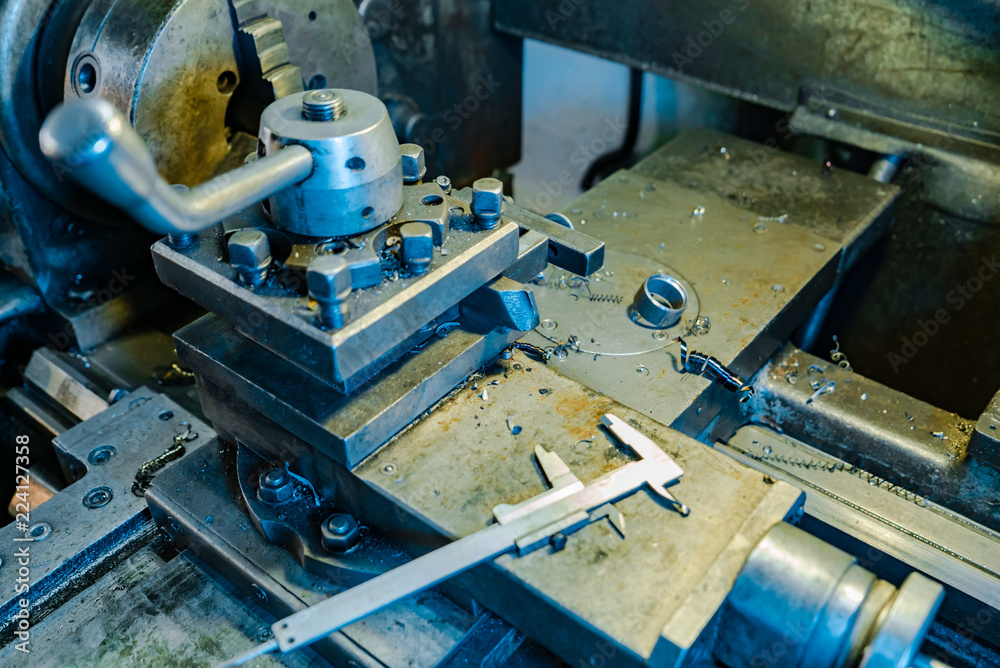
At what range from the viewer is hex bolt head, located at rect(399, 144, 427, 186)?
1.08m

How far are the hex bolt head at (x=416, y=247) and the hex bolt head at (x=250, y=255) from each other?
0.50 ft

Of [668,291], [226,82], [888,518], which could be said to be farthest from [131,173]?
[888,518]

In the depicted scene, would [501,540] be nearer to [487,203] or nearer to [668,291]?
[487,203]

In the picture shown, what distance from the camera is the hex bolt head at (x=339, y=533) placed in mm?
1011

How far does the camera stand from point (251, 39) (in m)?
1.42

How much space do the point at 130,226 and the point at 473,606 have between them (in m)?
1.17

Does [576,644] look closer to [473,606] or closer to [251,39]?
[473,606]

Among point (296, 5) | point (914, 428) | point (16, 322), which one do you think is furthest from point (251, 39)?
point (914, 428)

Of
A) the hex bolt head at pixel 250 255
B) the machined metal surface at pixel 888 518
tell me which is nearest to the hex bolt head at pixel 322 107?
the hex bolt head at pixel 250 255

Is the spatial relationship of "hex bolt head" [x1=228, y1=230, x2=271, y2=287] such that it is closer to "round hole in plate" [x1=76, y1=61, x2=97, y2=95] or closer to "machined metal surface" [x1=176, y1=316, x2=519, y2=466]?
"machined metal surface" [x1=176, y1=316, x2=519, y2=466]

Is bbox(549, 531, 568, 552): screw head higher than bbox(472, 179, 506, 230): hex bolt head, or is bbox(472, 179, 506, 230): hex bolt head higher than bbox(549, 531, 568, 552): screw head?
bbox(472, 179, 506, 230): hex bolt head

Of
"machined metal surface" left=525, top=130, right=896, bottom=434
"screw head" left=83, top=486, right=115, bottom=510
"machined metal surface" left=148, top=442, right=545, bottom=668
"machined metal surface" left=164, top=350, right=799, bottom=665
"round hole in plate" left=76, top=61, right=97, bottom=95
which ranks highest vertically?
"round hole in plate" left=76, top=61, right=97, bottom=95

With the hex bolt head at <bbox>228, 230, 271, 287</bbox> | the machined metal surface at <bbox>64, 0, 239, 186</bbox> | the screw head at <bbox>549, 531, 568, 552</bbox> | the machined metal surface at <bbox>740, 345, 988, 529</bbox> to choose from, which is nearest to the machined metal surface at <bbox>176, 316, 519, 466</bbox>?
the hex bolt head at <bbox>228, 230, 271, 287</bbox>

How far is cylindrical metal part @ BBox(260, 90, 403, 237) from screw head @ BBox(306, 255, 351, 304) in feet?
0.28
